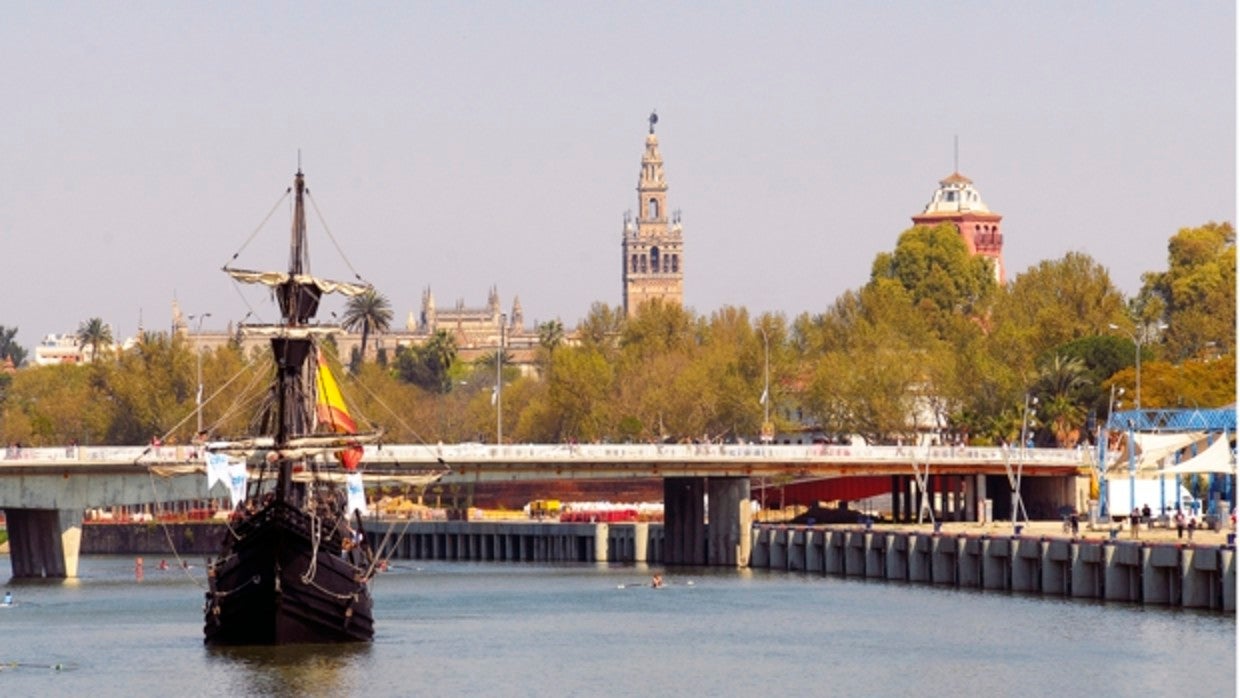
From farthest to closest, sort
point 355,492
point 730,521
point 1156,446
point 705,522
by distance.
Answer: point 705,522, point 730,521, point 1156,446, point 355,492

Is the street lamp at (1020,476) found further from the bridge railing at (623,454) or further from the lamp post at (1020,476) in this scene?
the bridge railing at (623,454)

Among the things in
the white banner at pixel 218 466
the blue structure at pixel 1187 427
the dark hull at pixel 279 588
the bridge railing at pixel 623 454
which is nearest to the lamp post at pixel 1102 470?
the blue structure at pixel 1187 427

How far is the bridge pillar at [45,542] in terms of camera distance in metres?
140

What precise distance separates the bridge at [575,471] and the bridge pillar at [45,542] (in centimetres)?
4

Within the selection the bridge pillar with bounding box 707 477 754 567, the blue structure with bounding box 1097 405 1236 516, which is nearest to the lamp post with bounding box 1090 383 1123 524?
the blue structure with bounding box 1097 405 1236 516

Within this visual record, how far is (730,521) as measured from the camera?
148 m

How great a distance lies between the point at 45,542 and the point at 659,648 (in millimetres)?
50963

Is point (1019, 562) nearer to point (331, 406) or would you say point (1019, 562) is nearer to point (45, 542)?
point (331, 406)

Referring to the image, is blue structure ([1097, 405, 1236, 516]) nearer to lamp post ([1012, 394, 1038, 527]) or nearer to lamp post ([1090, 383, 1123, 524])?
lamp post ([1090, 383, 1123, 524])

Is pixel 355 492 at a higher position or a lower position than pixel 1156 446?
lower

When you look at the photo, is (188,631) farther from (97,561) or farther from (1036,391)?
(1036,391)

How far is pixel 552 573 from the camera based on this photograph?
14575 cm

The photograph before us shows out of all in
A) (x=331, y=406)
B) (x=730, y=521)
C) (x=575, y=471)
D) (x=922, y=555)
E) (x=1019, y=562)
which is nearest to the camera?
(x=1019, y=562)

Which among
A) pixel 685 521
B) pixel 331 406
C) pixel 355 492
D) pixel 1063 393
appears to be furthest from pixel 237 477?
pixel 1063 393
